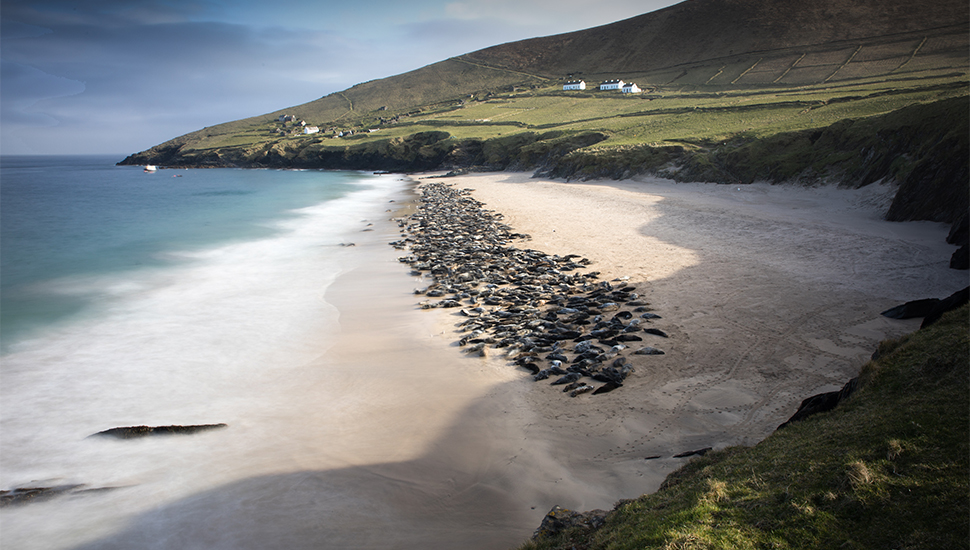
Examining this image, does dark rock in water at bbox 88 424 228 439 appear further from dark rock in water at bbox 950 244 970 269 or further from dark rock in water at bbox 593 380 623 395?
dark rock in water at bbox 950 244 970 269

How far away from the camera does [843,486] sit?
141 inches

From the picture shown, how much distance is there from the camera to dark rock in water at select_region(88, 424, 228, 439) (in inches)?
327

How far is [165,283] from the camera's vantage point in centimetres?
1905

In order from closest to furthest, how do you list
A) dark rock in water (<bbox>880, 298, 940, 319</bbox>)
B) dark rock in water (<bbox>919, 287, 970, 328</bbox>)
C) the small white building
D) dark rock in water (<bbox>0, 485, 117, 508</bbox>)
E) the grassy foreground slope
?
the grassy foreground slope < dark rock in water (<bbox>919, 287, 970, 328</bbox>) < dark rock in water (<bbox>0, 485, 117, 508</bbox>) < dark rock in water (<bbox>880, 298, 940, 319</bbox>) < the small white building

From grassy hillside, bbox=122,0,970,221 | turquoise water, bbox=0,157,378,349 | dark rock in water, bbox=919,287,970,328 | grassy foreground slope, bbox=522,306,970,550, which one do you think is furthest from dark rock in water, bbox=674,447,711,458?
grassy hillside, bbox=122,0,970,221

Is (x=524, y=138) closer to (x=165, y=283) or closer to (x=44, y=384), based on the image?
(x=165, y=283)

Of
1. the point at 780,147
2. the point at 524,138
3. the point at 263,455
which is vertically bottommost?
the point at 263,455

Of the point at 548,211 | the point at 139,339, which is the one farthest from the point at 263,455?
the point at 548,211

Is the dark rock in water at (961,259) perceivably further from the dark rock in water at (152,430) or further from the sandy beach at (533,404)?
the dark rock in water at (152,430)

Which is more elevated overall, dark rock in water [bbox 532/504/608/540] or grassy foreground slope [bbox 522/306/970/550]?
grassy foreground slope [bbox 522/306/970/550]

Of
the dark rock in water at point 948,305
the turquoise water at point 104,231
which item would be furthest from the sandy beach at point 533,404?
the turquoise water at point 104,231

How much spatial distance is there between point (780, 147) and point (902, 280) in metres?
22.3

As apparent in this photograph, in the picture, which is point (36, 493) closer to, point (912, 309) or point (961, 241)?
point (912, 309)

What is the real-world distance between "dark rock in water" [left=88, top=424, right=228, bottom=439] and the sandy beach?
1.48 metres
